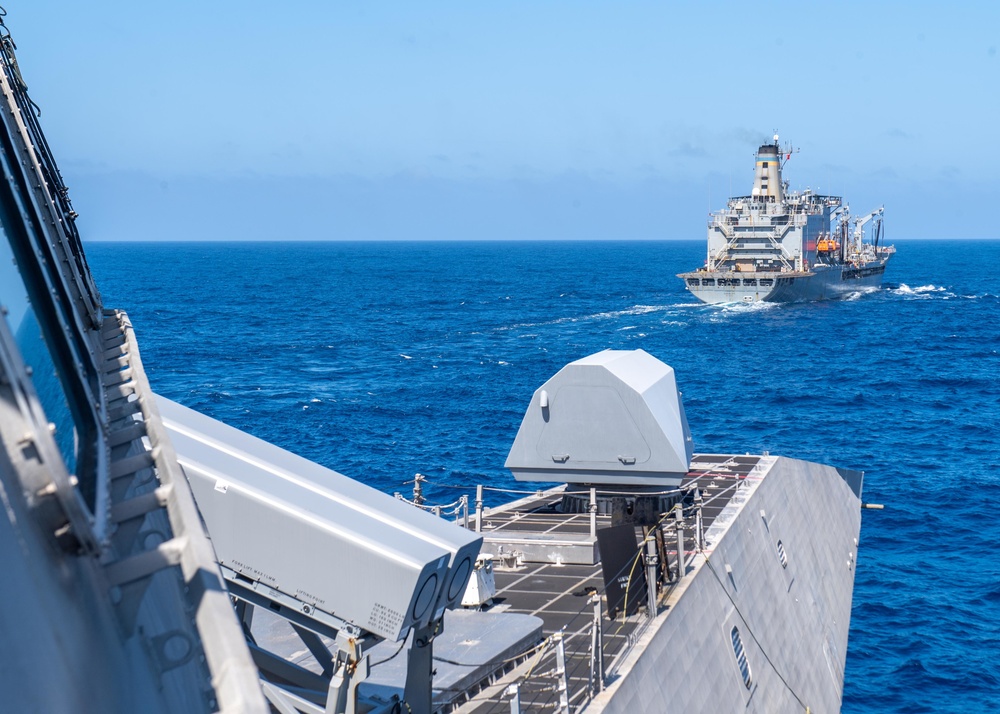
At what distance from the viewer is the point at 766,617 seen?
67.2ft

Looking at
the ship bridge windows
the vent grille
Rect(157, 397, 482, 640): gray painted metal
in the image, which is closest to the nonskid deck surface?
Rect(157, 397, 482, 640): gray painted metal

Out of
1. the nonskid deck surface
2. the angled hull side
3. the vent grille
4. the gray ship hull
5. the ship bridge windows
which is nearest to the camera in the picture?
the ship bridge windows

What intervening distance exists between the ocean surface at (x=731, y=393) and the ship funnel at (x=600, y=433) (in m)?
8.25

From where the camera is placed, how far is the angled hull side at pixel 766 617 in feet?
49.4

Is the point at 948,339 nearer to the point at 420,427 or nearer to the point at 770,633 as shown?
the point at 420,427

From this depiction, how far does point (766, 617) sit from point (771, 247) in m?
101

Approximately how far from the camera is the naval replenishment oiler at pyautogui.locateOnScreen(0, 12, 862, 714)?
103 inches

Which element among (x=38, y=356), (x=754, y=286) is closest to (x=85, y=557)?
(x=38, y=356)

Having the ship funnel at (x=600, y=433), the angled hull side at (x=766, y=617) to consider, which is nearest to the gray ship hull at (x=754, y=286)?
the angled hull side at (x=766, y=617)

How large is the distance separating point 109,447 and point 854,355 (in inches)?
3180

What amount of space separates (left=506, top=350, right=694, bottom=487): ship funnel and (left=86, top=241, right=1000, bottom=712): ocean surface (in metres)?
8.25

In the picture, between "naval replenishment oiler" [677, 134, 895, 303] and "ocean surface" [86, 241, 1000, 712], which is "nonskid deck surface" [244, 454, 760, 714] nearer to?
"ocean surface" [86, 241, 1000, 712]

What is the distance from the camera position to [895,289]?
142 metres

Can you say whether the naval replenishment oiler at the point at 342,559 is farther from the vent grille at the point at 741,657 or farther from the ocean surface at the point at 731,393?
the ocean surface at the point at 731,393
